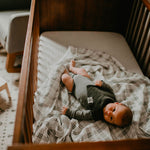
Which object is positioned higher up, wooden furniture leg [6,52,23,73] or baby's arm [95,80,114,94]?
baby's arm [95,80,114,94]

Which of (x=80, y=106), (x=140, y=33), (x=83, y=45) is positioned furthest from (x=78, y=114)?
(x=140, y=33)

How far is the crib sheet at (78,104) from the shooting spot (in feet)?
3.38

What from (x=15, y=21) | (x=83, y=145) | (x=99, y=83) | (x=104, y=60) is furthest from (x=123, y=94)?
(x=15, y=21)

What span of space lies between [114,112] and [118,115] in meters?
0.04

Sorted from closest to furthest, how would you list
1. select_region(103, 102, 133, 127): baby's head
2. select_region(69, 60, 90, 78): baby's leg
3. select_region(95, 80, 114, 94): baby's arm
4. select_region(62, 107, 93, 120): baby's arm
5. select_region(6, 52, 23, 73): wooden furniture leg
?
select_region(103, 102, 133, 127): baby's head, select_region(62, 107, 93, 120): baby's arm, select_region(95, 80, 114, 94): baby's arm, select_region(69, 60, 90, 78): baby's leg, select_region(6, 52, 23, 73): wooden furniture leg

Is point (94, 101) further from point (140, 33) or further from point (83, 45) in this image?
point (140, 33)

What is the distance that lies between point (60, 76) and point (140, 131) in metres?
0.67

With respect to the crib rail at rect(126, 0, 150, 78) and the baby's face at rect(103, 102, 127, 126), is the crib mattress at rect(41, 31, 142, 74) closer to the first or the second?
the crib rail at rect(126, 0, 150, 78)

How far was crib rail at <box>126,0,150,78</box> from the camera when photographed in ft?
5.19

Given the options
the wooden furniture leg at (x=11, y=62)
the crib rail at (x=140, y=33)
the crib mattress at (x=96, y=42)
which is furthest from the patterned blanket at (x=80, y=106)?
the wooden furniture leg at (x=11, y=62)

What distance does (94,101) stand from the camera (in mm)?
1191

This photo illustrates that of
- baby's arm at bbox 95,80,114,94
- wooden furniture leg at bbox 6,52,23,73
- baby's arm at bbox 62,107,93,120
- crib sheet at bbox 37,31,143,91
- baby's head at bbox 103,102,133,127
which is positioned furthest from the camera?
wooden furniture leg at bbox 6,52,23,73

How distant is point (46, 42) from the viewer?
174 cm

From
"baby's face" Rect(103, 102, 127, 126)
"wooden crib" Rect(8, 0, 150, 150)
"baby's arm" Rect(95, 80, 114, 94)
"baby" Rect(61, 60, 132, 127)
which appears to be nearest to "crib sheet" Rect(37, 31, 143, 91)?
"wooden crib" Rect(8, 0, 150, 150)
